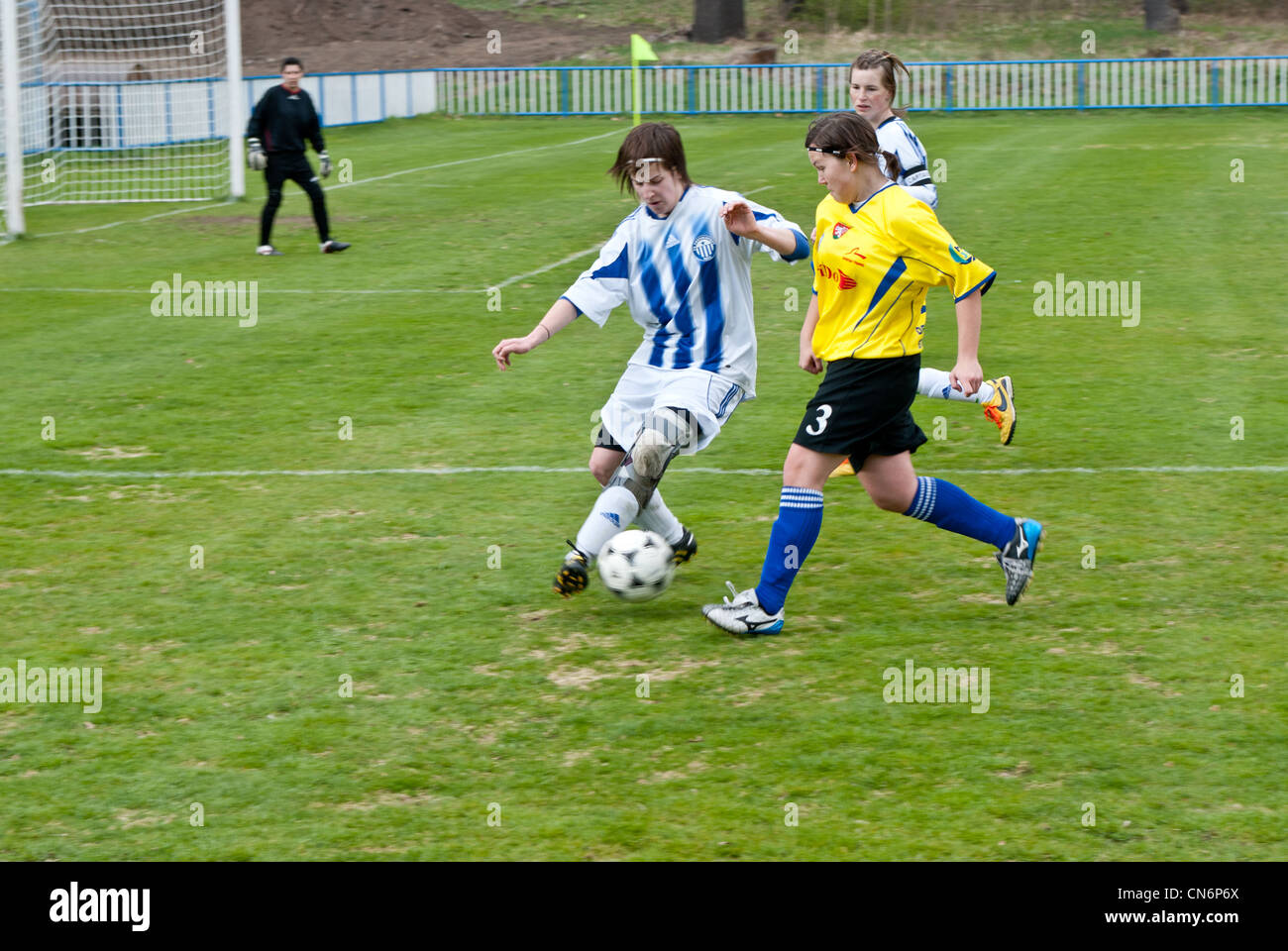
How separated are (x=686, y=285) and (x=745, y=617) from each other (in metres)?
1.29

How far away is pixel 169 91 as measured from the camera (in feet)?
83.5

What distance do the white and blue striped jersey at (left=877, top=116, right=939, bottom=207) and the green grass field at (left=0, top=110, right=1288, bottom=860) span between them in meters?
1.40

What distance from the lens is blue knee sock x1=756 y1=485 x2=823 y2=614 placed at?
18.2ft

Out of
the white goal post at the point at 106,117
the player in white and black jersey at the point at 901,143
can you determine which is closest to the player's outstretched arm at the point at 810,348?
the player in white and black jersey at the point at 901,143

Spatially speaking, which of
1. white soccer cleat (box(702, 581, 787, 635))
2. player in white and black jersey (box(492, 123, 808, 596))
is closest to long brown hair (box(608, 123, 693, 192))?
player in white and black jersey (box(492, 123, 808, 596))

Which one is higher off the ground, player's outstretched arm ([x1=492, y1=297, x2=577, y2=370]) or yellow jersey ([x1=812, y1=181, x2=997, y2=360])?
yellow jersey ([x1=812, y1=181, x2=997, y2=360])

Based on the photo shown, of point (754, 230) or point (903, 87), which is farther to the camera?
point (903, 87)

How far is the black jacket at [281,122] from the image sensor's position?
1553 centimetres

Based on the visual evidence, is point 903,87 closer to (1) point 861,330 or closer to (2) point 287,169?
(2) point 287,169

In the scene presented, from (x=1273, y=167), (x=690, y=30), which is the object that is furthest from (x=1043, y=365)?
(x=690, y=30)

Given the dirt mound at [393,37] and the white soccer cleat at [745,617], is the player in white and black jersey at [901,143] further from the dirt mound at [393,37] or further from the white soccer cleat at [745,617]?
the dirt mound at [393,37]

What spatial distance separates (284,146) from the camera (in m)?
15.5

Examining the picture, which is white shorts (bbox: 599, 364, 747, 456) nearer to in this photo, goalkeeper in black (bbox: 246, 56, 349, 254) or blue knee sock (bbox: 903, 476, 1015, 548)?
blue knee sock (bbox: 903, 476, 1015, 548)

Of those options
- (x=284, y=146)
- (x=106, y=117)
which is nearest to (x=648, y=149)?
(x=284, y=146)
